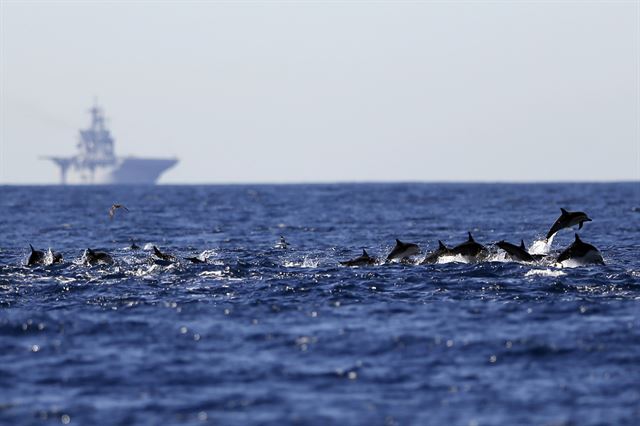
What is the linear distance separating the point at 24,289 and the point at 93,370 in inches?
423

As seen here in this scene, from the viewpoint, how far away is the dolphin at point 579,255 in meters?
31.0

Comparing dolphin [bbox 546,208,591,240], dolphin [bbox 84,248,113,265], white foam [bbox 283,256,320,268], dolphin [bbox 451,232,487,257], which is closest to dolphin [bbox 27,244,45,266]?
dolphin [bbox 84,248,113,265]

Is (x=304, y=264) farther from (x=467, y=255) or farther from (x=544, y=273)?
(x=544, y=273)

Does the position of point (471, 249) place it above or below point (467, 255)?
above

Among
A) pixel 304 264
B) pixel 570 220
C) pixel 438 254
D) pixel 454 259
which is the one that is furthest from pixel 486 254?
pixel 304 264

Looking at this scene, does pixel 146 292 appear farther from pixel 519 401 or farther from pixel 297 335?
pixel 519 401

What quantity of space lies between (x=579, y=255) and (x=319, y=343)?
1315 cm

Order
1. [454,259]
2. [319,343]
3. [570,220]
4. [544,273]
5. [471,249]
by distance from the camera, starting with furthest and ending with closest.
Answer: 1. [570,220]
2. [454,259]
3. [471,249]
4. [544,273]
5. [319,343]

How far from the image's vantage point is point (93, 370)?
59.4 ft

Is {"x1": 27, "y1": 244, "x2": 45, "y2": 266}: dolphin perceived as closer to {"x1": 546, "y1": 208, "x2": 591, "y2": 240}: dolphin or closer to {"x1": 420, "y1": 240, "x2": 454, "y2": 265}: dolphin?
{"x1": 420, "y1": 240, "x2": 454, "y2": 265}: dolphin

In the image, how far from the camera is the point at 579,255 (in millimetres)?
31141

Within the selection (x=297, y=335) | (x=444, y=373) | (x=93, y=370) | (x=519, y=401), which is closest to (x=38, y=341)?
(x=93, y=370)

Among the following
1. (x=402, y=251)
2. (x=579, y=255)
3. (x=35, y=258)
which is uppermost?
(x=579, y=255)

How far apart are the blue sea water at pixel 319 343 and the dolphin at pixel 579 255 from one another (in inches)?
19.6
